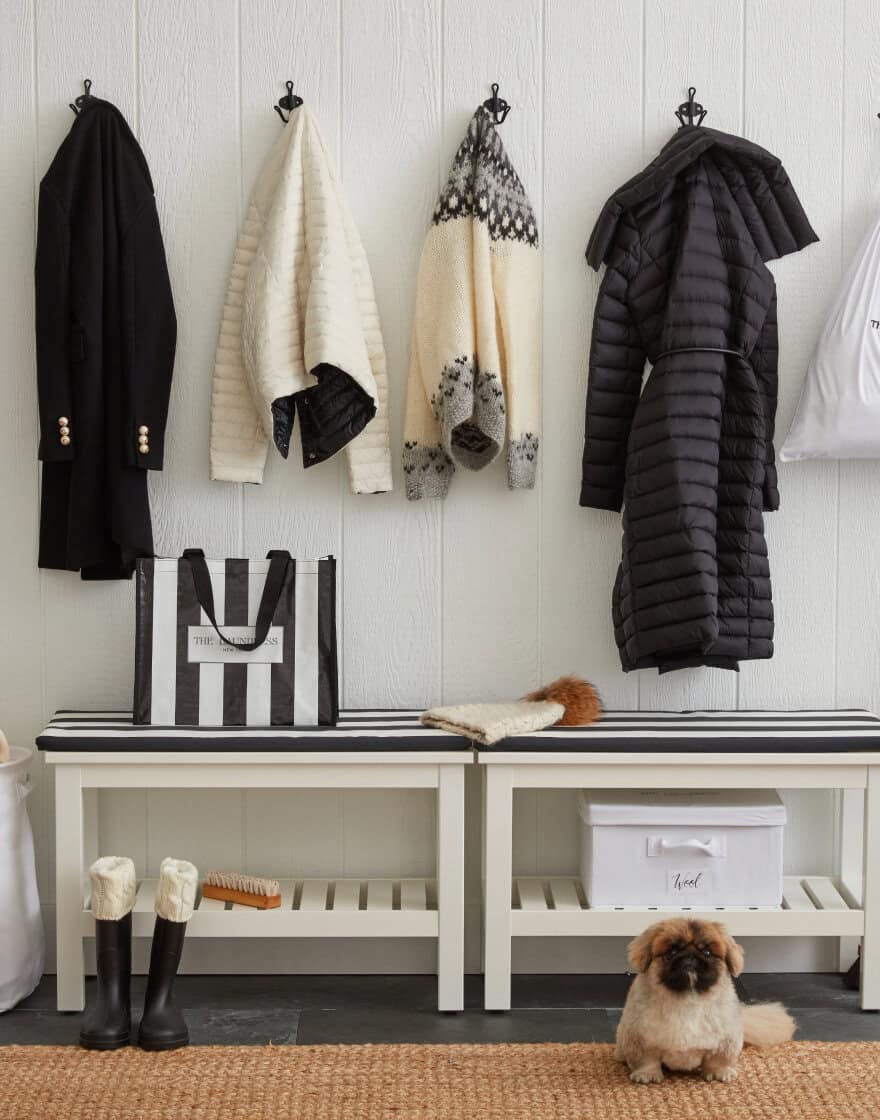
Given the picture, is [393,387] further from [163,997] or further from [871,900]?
[871,900]

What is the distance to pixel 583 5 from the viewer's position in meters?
2.28

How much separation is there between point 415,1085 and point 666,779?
69 cm

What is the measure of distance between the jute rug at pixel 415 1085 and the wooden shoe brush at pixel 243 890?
0.88 feet

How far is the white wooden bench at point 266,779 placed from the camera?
206 centimetres

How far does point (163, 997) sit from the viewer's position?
195 centimetres

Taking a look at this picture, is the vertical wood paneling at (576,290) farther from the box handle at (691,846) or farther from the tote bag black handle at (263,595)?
the tote bag black handle at (263,595)

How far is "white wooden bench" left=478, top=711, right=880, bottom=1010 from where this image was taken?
2.07 metres

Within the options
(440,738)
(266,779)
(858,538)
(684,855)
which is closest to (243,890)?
(266,779)

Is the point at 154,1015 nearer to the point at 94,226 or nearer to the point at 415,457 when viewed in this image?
the point at 415,457

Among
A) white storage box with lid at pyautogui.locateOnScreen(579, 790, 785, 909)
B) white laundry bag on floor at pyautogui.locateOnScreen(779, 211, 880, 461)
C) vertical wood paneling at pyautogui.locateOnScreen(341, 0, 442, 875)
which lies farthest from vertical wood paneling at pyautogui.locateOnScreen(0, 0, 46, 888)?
white laundry bag on floor at pyautogui.locateOnScreen(779, 211, 880, 461)

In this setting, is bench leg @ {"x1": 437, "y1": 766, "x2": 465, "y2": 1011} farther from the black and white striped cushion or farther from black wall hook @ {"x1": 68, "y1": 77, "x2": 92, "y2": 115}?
black wall hook @ {"x1": 68, "y1": 77, "x2": 92, "y2": 115}

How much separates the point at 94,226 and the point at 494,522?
964 millimetres

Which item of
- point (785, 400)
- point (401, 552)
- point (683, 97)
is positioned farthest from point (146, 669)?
point (683, 97)

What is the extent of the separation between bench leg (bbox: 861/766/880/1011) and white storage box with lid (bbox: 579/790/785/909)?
16 centimetres
